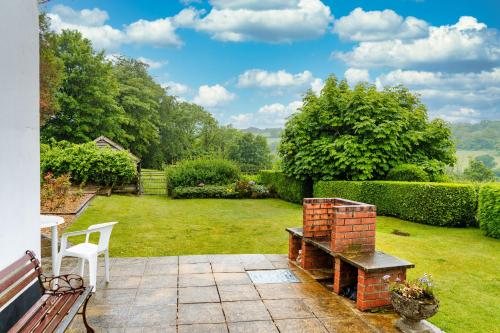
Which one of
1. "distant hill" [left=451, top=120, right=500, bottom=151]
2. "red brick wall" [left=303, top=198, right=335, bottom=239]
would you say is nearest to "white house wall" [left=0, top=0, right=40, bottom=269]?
"red brick wall" [left=303, top=198, right=335, bottom=239]

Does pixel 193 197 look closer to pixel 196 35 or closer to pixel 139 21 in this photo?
pixel 196 35

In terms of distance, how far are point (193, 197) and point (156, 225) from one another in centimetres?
717

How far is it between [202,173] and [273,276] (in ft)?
44.5

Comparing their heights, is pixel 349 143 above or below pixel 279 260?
above

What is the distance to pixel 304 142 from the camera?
14.6 m

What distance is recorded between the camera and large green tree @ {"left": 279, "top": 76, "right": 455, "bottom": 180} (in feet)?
43.4

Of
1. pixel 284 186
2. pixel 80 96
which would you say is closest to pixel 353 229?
pixel 284 186

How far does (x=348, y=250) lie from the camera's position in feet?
15.4

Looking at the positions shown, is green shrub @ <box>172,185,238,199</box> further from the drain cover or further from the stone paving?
the drain cover

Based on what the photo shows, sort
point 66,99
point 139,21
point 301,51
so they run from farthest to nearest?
point 66,99
point 139,21
point 301,51

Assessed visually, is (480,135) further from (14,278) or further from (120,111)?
(14,278)

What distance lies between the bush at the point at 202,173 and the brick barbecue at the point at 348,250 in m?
12.6

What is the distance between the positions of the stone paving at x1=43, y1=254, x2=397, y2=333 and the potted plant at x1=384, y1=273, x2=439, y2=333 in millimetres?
170

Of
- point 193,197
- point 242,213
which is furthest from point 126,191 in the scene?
point 242,213
